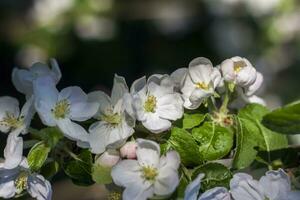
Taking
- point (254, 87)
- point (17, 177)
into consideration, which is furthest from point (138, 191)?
point (254, 87)

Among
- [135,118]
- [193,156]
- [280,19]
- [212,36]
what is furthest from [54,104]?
[212,36]

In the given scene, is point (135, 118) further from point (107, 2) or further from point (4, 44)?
point (4, 44)

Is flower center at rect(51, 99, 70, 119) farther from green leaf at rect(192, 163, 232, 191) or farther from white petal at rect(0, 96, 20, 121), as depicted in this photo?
green leaf at rect(192, 163, 232, 191)

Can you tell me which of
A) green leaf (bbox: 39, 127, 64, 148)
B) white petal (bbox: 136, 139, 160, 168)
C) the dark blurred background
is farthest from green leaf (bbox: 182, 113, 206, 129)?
the dark blurred background

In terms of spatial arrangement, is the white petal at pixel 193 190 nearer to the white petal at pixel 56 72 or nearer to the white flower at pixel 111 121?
the white flower at pixel 111 121

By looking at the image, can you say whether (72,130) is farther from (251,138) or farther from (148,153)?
(251,138)

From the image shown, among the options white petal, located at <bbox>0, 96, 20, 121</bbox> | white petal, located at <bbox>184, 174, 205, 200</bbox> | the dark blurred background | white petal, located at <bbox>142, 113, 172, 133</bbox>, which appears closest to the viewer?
white petal, located at <bbox>184, 174, 205, 200</bbox>
